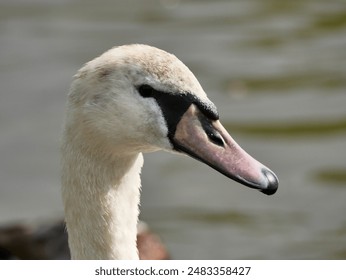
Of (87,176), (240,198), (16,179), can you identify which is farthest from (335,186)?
(87,176)

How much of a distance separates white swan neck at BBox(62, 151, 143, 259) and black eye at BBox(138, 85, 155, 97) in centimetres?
31

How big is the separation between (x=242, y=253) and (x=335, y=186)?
36.8 inches

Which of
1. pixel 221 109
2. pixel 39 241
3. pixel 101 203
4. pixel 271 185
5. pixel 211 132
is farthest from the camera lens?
pixel 221 109

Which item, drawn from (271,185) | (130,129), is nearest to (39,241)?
(130,129)

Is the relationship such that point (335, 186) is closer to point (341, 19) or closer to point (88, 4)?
point (341, 19)

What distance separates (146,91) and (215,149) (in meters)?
0.35

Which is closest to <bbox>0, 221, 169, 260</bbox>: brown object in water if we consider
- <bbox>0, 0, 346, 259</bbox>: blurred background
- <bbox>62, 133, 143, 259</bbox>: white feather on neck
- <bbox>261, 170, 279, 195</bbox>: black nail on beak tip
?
<bbox>0, 0, 346, 259</bbox>: blurred background

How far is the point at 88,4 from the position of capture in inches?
463

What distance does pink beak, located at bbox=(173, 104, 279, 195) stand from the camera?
15.8ft

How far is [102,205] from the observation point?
5105 mm

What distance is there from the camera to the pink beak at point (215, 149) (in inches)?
189

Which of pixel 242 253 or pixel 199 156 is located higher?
pixel 199 156

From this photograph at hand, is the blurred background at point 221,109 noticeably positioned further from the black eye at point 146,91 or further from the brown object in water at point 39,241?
the black eye at point 146,91

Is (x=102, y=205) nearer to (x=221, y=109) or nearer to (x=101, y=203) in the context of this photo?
(x=101, y=203)
